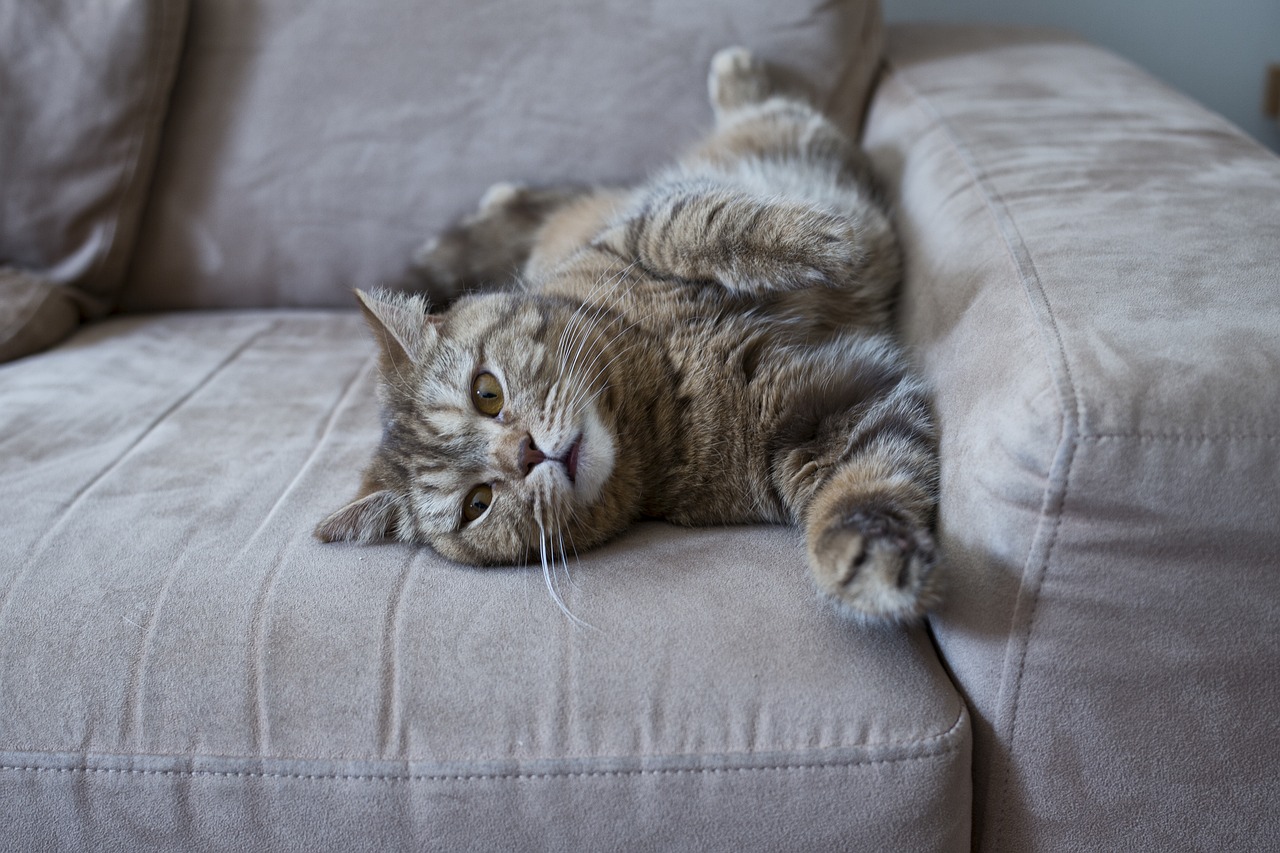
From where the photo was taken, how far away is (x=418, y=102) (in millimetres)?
1752

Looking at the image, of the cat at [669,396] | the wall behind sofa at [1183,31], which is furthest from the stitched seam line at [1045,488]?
the wall behind sofa at [1183,31]

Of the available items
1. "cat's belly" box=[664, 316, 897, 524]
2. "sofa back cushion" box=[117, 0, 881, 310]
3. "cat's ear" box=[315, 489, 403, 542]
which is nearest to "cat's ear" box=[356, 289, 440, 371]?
"cat's ear" box=[315, 489, 403, 542]

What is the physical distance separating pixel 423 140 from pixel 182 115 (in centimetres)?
52

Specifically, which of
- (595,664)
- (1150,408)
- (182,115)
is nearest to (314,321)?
(182,115)

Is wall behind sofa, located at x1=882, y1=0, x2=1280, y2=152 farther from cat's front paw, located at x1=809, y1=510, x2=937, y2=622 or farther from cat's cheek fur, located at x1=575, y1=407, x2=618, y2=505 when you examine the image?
cat's front paw, located at x1=809, y1=510, x2=937, y2=622

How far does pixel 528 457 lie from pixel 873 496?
0.42 m

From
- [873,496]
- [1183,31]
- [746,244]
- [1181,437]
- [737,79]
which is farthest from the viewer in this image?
[1183,31]

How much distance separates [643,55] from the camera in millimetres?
1729

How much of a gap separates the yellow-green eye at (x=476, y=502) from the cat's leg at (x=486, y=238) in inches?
27.9

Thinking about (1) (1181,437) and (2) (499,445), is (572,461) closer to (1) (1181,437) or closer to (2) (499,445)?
(2) (499,445)

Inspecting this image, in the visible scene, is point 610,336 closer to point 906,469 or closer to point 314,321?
point 906,469

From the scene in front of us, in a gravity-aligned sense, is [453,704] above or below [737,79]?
below

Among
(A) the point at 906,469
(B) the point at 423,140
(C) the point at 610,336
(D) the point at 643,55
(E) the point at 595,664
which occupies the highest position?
(D) the point at 643,55

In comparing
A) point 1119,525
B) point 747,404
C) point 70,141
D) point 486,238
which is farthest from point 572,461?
point 70,141
